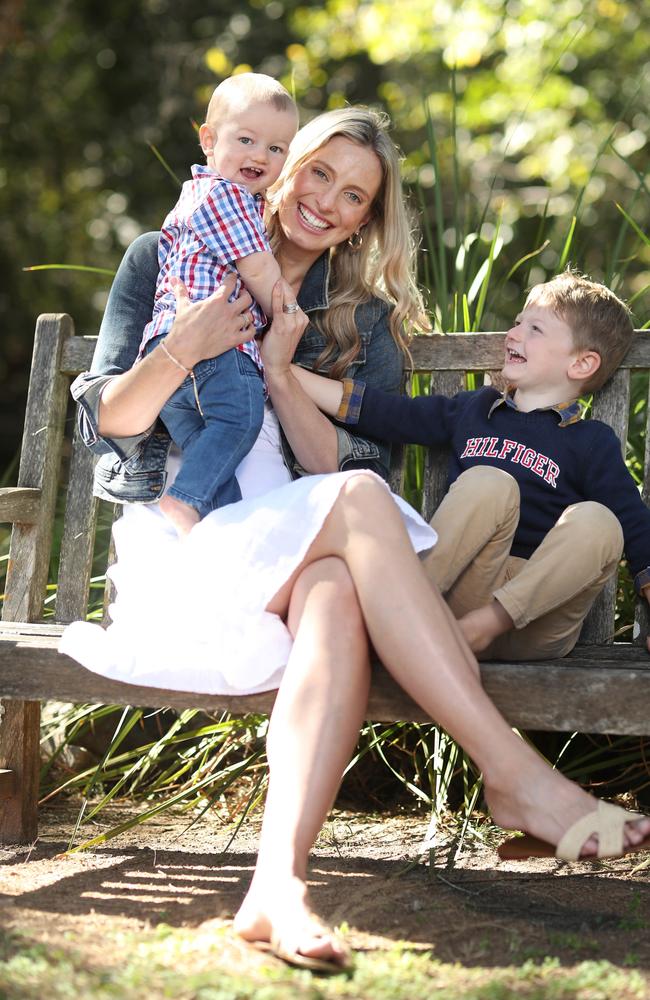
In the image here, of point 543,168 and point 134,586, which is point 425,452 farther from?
point 543,168

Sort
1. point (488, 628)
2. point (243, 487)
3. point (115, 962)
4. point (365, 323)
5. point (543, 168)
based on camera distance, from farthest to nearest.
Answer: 1. point (543, 168)
2. point (365, 323)
3. point (243, 487)
4. point (488, 628)
5. point (115, 962)

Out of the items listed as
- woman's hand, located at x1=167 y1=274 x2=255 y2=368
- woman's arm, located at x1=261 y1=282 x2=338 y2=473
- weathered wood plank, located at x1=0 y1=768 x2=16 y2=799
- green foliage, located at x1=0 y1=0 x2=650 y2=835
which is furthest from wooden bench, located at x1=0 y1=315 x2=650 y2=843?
green foliage, located at x1=0 y1=0 x2=650 y2=835

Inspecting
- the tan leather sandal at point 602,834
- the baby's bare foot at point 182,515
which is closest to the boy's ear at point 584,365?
the baby's bare foot at point 182,515

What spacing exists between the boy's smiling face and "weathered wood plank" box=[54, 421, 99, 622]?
3.57 ft

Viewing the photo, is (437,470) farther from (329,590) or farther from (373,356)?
(329,590)

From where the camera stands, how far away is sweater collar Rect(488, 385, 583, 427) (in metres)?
2.71

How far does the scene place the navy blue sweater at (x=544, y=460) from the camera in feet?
8.50

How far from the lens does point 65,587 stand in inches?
118

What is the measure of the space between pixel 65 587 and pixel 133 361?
2.10ft

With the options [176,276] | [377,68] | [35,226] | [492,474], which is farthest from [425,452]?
[377,68]

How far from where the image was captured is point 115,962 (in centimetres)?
192

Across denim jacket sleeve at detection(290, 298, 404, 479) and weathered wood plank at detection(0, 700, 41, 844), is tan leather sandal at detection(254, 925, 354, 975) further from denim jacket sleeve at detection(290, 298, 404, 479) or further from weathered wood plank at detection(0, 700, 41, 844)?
denim jacket sleeve at detection(290, 298, 404, 479)

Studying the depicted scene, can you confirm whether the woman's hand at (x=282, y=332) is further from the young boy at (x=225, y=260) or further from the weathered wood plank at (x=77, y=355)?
the weathered wood plank at (x=77, y=355)

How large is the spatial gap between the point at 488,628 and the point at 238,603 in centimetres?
52
